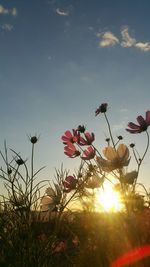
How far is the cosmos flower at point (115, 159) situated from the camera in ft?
7.59

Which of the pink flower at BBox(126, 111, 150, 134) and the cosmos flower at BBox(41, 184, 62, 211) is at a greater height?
the pink flower at BBox(126, 111, 150, 134)

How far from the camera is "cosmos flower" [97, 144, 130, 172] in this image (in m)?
Answer: 2.31

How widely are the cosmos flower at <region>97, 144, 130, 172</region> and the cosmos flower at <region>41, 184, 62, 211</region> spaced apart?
44 cm

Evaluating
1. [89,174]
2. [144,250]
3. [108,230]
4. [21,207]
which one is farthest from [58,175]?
[144,250]

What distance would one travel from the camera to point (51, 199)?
2.61m

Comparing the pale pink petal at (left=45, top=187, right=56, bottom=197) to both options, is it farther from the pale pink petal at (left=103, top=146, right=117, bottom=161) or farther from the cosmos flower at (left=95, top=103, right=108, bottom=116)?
the cosmos flower at (left=95, top=103, right=108, bottom=116)

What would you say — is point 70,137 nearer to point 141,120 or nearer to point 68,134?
point 68,134

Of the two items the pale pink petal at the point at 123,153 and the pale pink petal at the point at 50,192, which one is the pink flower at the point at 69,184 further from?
the pale pink petal at the point at 123,153

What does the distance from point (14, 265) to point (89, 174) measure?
2.47 ft

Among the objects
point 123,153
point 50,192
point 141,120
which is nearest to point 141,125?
point 141,120

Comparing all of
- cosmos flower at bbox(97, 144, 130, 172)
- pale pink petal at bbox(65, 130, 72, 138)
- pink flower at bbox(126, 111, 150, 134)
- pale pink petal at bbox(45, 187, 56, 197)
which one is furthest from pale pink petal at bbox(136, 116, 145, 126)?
pale pink petal at bbox(45, 187, 56, 197)

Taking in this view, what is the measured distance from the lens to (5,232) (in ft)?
7.61

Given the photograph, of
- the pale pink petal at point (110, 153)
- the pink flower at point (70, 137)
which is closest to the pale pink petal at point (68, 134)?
the pink flower at point (70, 137)

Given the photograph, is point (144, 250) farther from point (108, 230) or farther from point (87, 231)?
point (87, 231)
